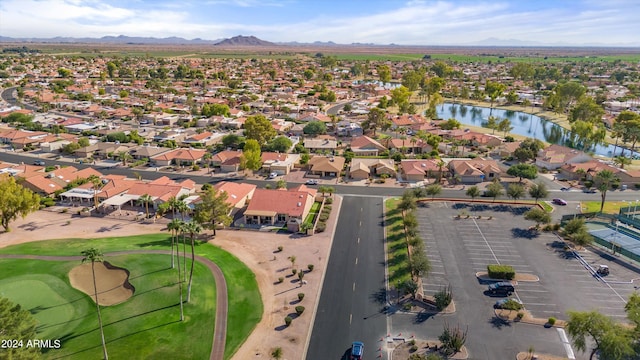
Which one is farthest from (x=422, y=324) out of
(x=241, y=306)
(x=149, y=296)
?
(x=149, y=296)

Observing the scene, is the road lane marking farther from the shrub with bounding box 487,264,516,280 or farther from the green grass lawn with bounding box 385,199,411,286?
the green grass lawn with bounding box 385,199,411,286

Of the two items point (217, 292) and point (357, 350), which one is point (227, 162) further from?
point (357, 350)

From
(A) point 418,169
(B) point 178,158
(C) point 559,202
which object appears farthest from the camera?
(B) point 178,158

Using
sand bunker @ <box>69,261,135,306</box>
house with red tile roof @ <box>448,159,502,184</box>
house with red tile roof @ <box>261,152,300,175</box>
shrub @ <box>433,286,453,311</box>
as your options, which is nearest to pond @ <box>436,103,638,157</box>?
house with red tile roof @ <box>448,159,502,184</box>

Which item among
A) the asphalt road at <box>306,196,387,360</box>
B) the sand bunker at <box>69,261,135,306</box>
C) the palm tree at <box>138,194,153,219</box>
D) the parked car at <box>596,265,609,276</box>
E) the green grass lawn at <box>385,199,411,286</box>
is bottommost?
the sand bunker at <box>69,261,135,306</box>

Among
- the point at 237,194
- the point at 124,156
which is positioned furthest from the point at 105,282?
the point at 124,156

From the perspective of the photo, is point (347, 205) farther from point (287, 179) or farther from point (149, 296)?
point (149, 296)
